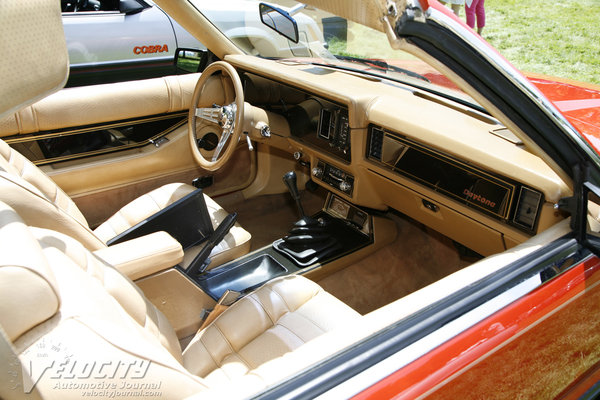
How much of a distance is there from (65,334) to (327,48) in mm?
2472

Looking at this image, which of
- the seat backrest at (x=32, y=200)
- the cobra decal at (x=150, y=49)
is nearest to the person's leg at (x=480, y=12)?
the cobra decal at (x=150, y=49)

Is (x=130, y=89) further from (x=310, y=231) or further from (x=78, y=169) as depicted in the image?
Result: (x=310, y=231)

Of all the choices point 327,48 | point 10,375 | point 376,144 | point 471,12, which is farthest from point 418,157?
point 471,12

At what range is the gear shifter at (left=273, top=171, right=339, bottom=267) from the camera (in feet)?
8.83

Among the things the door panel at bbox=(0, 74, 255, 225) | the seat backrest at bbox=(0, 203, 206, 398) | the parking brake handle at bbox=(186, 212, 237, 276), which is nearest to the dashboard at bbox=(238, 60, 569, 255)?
the door panel at bbox=(0, 74, 255, 225)

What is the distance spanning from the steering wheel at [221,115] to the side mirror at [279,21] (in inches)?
16.1

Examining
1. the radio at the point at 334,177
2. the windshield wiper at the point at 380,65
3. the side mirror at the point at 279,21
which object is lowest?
the radio at the point at 334,177

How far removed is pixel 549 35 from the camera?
7.17 meters

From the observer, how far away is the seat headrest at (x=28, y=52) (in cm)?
80

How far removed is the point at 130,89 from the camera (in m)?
2.75

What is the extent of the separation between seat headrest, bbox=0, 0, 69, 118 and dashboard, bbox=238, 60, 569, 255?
137cm

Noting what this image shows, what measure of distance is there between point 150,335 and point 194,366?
346mm

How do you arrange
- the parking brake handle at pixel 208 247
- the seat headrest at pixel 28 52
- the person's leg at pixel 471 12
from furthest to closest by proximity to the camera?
1. the person's leg at pixel 471 12
2. the parking brake handle at pixel 208 247
3. the seat headrest at pixel 28 52

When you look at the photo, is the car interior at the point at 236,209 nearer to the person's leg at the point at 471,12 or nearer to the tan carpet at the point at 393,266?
the tan carpet at the point at 393,266
